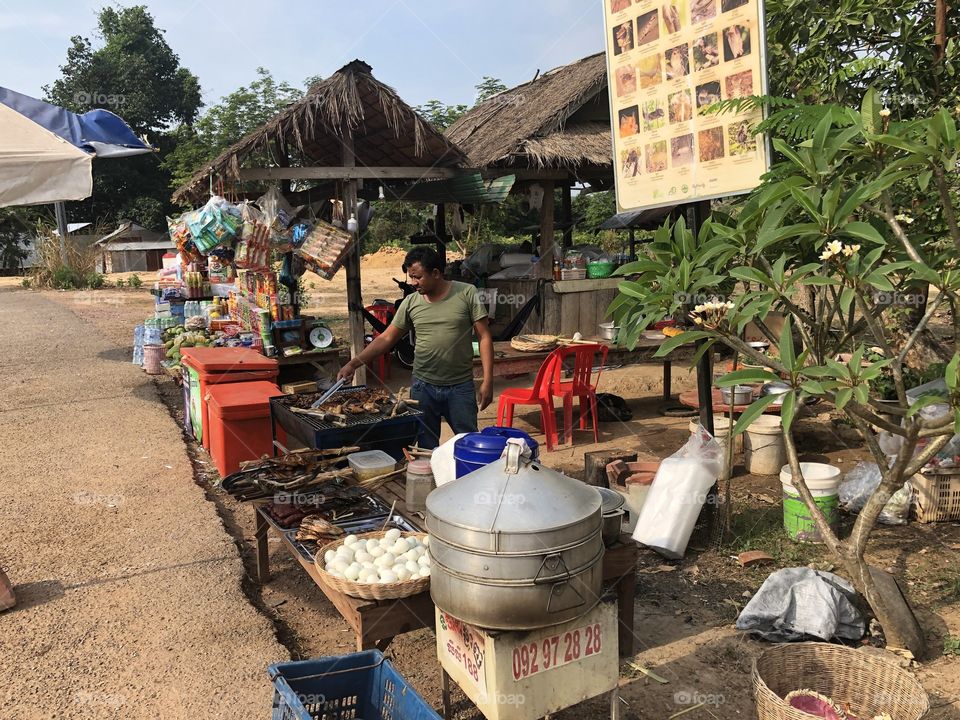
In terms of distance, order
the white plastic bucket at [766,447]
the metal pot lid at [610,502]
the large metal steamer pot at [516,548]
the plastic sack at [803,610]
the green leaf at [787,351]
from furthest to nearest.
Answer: the white plastic bucket at [766,447] → the plastic sack at [803,610] → the metal pot lid at [610,502] → the green leaf at [787,351] → the large metal steamer pot at [516,548]

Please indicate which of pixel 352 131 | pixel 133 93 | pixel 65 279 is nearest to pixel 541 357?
pixel 352 131

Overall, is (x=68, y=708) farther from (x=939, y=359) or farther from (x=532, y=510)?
(x=939, y=359)

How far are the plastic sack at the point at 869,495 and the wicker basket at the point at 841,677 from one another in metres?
2.13

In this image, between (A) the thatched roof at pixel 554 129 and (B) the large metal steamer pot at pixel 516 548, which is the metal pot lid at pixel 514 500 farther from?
(A) the thatched roof at pixel 554 129

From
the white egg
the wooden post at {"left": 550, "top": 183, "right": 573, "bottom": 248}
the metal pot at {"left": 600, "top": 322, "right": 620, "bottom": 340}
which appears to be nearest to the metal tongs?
the white egg

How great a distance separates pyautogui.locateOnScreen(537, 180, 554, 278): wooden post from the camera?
10.3 m

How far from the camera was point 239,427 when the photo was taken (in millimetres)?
6043

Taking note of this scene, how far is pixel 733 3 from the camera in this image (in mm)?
4070

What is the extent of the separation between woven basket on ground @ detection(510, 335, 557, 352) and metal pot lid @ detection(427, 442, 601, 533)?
5.73 meters

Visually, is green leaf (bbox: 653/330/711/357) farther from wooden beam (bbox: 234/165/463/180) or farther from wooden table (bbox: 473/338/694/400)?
wooden beam (bbox: 234/165/463/180)

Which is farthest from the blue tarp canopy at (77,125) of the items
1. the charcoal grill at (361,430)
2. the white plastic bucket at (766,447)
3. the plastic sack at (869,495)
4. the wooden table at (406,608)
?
the plastic sack at (869,495)

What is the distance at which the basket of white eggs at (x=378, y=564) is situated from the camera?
2.91 meters

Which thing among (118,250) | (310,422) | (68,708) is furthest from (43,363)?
(118,250)

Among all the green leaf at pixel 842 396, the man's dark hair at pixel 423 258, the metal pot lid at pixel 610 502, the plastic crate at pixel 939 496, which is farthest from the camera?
the plastic crate at pixel 939 496
